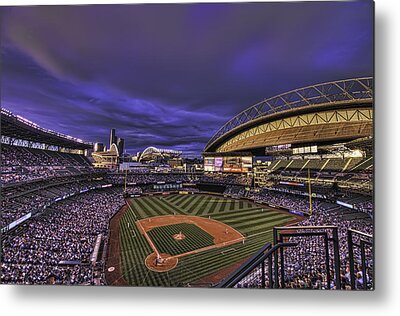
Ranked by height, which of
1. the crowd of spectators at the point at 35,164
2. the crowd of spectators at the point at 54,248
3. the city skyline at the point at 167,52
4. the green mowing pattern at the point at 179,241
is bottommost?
the green mowing pattern at the point at 179,241

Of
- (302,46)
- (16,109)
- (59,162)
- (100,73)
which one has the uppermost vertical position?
(302,46)

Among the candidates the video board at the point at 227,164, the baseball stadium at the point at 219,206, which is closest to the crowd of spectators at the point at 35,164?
the baseball stadium at the point at 219,206

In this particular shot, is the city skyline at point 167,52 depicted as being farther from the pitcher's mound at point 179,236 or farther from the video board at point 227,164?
the video board at point 227,164

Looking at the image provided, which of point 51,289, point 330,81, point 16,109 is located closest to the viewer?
point 51,289

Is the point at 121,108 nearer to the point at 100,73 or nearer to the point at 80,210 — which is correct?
the point at 100,73

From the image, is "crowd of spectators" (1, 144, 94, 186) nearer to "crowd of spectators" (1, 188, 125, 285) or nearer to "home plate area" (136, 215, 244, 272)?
"crowd of spectators" (1, 188, 125, 285)

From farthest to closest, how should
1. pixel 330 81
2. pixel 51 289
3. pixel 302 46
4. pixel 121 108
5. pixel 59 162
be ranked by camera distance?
pixel 59 162
pixel 121 108
pixel 330 81
pixel 302 46
pixel 51 289

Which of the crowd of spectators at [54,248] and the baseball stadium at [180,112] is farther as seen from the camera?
the crowd of spectators at [54,248]

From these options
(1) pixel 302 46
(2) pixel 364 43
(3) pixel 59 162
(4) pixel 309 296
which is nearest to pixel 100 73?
(1) pixel 302 46
